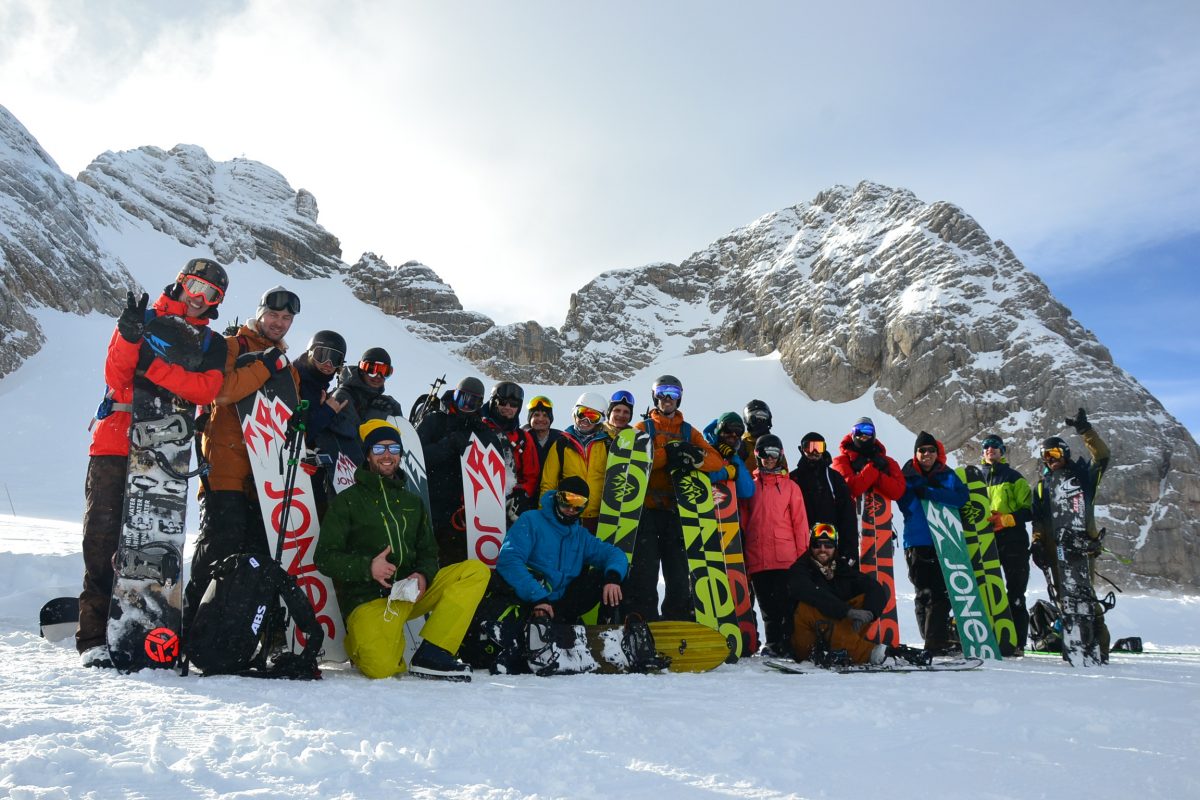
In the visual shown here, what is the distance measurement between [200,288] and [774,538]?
444cm

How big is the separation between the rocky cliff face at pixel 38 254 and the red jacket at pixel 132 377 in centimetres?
2784

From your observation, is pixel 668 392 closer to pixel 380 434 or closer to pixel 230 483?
pixel 380 434

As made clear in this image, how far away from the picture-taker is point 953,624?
634 cm

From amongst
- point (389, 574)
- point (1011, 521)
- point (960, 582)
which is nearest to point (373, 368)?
point (389, 574)

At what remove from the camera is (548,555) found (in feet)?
15.4

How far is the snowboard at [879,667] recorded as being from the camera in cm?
462

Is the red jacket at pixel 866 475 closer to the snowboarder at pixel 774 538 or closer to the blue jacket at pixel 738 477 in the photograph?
the snowboarder at pixel 774 538

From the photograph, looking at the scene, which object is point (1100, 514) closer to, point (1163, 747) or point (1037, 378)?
point (1037, 378)

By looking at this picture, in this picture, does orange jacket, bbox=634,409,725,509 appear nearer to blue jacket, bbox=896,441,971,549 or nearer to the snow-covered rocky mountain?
blue jacket, bbox=896,441,971,549

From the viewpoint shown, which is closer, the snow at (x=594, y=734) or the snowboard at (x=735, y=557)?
the snow at (x=594, y=734)

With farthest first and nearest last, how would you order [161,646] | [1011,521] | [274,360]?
1. [1011,521]
2. [274,360]
3. [161,646]

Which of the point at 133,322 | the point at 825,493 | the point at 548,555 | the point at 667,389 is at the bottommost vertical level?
the point at 548,555

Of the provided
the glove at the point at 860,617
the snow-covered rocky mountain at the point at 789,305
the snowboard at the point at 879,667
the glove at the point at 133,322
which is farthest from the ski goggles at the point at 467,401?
the snow-covered rocky mountain at the point at 789,305

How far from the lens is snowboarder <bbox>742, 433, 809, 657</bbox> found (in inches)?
225
